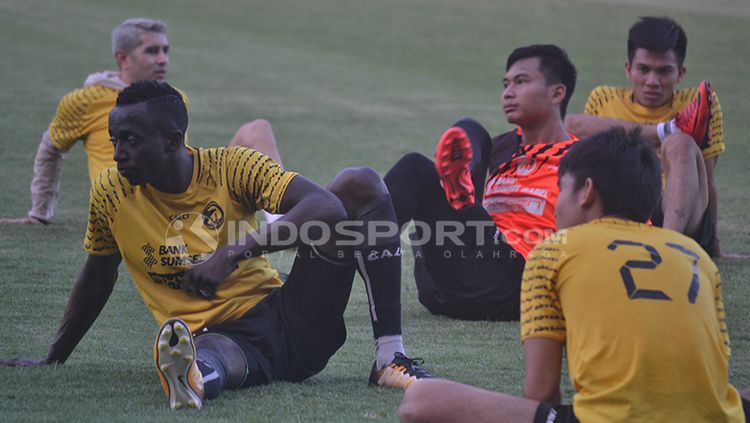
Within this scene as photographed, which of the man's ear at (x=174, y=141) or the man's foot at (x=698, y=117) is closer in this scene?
the man's ear at (x=174, y=141)

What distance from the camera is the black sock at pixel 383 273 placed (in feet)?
16.0

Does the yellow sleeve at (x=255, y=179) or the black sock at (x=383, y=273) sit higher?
the yellow sleeve at (x=255, y=179)

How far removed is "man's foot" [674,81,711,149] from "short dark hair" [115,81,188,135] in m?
3.55

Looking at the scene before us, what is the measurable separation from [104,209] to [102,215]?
0.09 ft

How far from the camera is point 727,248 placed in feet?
28.1

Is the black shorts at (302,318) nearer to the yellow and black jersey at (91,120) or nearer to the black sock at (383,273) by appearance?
the black sock at (383,273)

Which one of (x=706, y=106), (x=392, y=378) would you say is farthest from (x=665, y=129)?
(x=392, y=378)

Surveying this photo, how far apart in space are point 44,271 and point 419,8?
654 inches

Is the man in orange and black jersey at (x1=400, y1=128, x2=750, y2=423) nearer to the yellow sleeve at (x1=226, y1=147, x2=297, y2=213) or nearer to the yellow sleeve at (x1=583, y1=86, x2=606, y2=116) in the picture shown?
the yellow sleeve at (x1=226, y1=147, x2=297, y2=213)

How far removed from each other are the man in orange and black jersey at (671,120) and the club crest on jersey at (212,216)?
3225 millimetres

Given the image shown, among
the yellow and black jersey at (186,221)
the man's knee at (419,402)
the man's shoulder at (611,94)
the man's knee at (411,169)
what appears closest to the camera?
the man's knee at (419,402)

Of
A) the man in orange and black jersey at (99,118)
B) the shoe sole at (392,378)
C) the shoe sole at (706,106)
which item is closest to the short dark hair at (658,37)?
the shoe sole at (706,106)

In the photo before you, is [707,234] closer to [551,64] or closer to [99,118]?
[551,64]

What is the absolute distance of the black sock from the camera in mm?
4887
